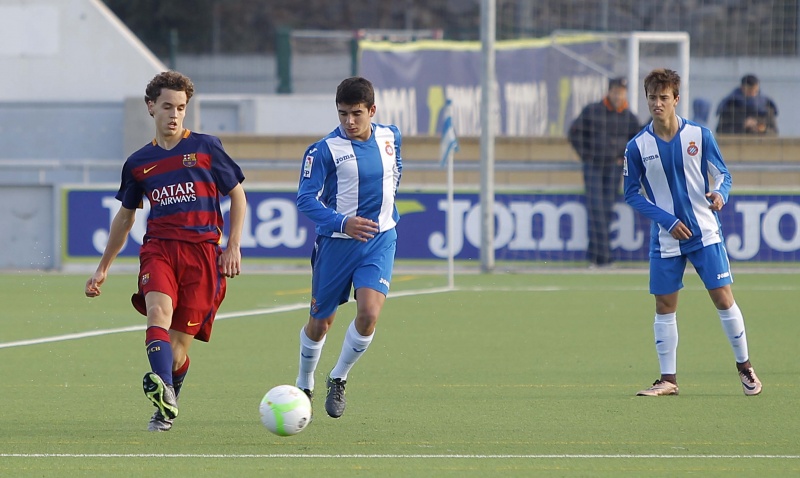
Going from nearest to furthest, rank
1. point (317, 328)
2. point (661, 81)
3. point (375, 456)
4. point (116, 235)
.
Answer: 1. point (375, 456)
2. point (116, 235)
3. point (317, 328)
4. point (661, 81)

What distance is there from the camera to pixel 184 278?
7355 mm

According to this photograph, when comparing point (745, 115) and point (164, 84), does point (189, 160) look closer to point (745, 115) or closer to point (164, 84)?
point (164, 84)

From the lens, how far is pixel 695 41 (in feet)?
75.7

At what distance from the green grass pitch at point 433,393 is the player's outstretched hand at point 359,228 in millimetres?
1012

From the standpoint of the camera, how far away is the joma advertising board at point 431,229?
18000 millimetres

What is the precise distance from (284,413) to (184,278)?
1.03 meters

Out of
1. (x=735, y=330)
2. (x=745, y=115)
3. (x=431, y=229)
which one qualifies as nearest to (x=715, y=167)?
(x=735, y=330)

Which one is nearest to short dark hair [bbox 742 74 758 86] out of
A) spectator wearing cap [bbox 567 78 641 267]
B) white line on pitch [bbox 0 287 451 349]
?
spectator wearing cap [bbox 567 78 641 267]

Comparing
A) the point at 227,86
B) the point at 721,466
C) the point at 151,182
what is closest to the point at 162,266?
the point at 151,182

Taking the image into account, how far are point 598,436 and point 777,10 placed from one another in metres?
15.9

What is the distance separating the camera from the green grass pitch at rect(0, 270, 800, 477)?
20.9 ft

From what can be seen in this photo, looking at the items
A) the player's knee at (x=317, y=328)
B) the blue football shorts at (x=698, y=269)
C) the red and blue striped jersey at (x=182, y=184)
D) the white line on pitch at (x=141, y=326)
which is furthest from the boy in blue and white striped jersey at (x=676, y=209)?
the white line on pitch at (x=141, y=326)

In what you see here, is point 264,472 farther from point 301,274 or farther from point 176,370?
point 301,274

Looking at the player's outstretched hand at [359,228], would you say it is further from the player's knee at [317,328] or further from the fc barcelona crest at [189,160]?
the fc barcelona crest at [189,160]
